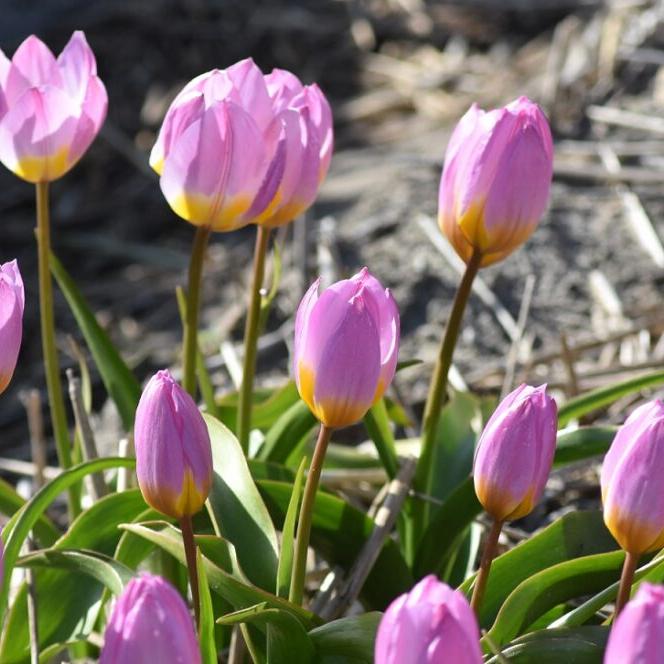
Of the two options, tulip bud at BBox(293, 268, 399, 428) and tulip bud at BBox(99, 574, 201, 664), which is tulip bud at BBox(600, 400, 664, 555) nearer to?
tulip bud at BBox(293, 268, 399, 428)

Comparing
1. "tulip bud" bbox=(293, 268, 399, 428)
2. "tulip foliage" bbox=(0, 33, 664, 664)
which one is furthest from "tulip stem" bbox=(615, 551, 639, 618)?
"tulip bud" bbox=(293, 268, 399, 428)

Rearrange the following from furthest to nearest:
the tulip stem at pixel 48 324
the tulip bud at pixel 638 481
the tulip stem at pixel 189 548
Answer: the tulip stem at pixel 48 324 → the tulip stem at pixel 189 548 → the tulip bud at pixel 638 481

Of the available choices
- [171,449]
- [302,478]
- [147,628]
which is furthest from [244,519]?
[147,628]

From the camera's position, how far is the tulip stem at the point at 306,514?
3.90ft

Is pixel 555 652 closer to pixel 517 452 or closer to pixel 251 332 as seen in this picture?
pixel 517 452

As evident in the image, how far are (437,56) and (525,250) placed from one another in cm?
188

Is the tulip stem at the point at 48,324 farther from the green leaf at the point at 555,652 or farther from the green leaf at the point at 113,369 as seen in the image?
the green leaf at the point at 555,652

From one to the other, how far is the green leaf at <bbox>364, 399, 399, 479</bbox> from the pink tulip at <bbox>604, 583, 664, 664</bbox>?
829 millimetres

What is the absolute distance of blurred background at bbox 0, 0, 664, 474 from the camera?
259 cm

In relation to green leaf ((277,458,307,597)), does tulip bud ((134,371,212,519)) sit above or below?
above

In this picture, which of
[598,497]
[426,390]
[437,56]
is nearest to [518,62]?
[437,56]

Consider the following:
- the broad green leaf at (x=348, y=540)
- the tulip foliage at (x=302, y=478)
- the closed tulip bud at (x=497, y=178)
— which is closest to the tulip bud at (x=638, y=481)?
the tulip foliage at (x=302, y=478)

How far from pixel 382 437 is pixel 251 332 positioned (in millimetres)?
214

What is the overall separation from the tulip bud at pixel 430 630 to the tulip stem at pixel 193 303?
65cm
